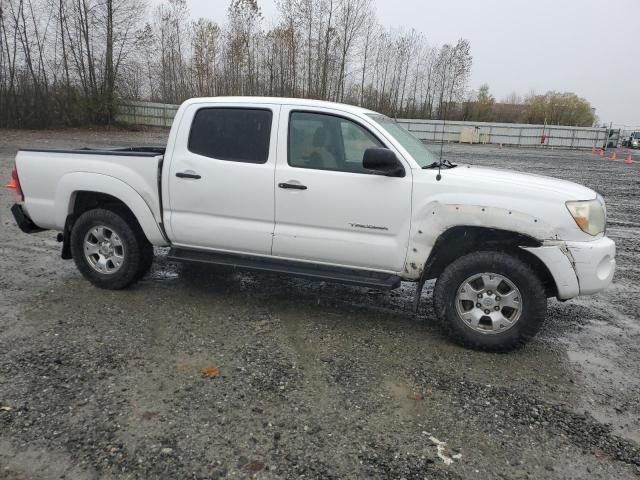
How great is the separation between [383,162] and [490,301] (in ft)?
4.89

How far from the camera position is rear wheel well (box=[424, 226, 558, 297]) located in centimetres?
397

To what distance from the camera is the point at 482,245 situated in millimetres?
4164

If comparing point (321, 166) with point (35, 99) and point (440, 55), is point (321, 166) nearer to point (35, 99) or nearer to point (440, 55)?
point (35, 99)

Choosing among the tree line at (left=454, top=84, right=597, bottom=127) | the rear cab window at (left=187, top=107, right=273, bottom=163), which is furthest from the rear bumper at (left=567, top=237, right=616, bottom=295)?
the tree line at (left=454, top=84, right=597, bottom=127)

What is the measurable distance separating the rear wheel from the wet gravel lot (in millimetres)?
194

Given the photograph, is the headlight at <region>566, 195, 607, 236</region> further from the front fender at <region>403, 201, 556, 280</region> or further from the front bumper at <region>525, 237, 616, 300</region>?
the front fender at <region>403, 201, 556, 280</region>

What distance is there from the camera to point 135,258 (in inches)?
196

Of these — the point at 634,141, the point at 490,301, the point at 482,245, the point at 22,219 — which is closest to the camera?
the point at 490,301

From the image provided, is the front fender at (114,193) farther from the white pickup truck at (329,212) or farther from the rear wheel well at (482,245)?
the rear wheel well at (482,245)

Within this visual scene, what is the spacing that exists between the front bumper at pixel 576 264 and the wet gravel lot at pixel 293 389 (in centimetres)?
68

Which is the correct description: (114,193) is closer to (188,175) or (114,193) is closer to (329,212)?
(188,175)

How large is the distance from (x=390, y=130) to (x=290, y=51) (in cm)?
4720

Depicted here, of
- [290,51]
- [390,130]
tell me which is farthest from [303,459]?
[290,51]

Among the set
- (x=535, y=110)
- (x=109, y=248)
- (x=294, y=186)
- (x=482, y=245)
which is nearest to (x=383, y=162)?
(x=294, y=186)
